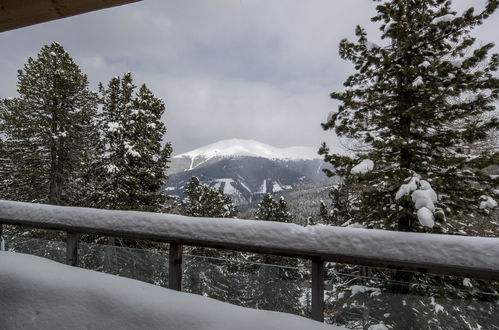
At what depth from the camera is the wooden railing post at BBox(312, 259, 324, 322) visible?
196 centimetres

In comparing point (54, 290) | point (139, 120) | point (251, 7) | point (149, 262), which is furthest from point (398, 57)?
point (139, 120)

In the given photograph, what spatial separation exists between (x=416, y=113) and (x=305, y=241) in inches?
381

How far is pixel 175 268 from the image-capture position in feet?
7.80

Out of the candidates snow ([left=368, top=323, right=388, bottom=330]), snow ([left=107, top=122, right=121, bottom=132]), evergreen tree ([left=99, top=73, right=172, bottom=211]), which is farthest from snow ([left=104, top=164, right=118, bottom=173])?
snow ([left=368, top=323, right=388, bottom=330])

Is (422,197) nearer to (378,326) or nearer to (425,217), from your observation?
(425,217)

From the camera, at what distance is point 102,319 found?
186 cm

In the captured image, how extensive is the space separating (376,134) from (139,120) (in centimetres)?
1484

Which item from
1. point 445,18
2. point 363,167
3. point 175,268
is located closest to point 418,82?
point 445,18

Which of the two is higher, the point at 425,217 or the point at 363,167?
the point at 363,167

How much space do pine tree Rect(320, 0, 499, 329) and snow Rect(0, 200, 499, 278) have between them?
289 inches

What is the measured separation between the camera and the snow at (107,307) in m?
1.76

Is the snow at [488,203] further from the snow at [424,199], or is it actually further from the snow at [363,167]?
the snow at [363,167]

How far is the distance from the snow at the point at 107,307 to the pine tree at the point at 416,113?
7.72m

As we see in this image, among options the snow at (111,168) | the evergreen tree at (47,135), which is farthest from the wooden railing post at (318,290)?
the evergreen tree at (47,135)
